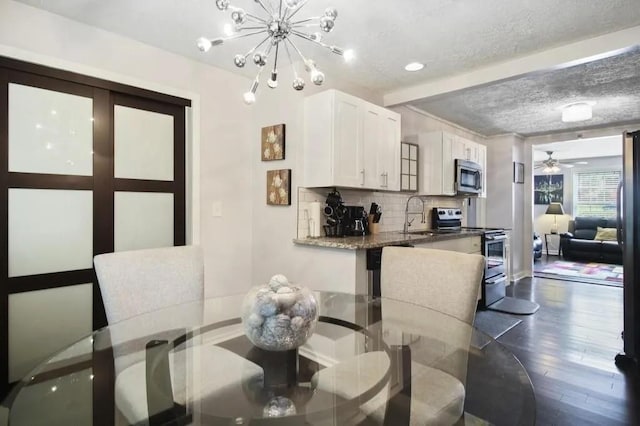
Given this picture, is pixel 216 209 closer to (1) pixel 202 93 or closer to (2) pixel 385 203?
(1) pixel 202 93

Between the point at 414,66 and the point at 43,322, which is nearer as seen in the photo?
the point at 43,322

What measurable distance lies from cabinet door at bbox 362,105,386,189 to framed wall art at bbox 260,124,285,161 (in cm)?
74

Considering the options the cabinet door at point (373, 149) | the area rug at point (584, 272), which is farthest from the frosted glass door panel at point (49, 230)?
the area rug at point (584, 272)

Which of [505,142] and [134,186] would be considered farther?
[505,142]

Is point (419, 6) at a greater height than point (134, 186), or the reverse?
point (419, 6)

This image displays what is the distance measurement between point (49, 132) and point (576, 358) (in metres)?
4.13

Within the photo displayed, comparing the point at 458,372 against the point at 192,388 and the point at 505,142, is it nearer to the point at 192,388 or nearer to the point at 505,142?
the point at 192,388

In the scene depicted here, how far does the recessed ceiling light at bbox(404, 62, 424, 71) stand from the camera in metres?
2.92

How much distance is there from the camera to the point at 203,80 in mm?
2908

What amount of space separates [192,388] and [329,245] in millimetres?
1558

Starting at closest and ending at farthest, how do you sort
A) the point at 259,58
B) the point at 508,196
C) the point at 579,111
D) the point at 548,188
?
the point at 259,58
the point at 579,111
the point at 508,196
the point at 548,188

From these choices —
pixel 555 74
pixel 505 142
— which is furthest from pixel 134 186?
pixel 505 142

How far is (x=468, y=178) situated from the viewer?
4.63 meters

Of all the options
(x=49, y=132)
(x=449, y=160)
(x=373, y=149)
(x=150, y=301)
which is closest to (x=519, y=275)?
(x=449, y=160)
